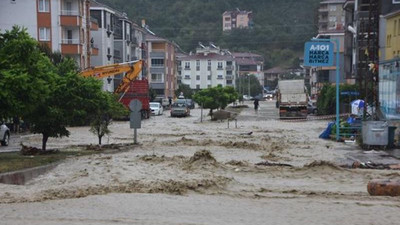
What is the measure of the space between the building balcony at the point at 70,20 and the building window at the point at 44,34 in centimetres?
164

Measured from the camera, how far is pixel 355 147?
2908 cm

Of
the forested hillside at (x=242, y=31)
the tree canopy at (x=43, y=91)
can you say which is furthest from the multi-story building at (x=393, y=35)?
the forested hillside at (x=242, y=31)

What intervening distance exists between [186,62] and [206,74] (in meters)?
5.99

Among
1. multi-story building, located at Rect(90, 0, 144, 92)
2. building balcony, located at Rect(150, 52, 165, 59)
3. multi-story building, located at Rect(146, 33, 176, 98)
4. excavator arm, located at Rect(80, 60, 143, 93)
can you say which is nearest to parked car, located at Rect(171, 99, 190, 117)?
multi-story building, located at Rect(90, 0, 144, 92)

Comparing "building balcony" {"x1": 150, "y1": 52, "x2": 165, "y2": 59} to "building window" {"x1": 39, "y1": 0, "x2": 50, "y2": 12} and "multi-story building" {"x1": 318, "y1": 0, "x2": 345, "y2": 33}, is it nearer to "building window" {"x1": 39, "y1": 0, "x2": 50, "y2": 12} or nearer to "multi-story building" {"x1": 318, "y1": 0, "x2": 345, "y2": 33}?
"multi-story building" {"x1": 318, "y1": 0, "x2": 345, "y2": 33}

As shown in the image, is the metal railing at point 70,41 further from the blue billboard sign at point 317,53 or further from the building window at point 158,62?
the building window at point 158,62

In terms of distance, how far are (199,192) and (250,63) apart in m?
163

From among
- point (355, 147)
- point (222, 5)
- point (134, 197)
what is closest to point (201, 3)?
point (222, 5)

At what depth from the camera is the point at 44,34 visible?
64.2 metres

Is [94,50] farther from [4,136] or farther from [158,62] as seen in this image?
[4,136]

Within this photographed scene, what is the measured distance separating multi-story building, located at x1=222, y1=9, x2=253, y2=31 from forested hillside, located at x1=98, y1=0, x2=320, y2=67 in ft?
5.10

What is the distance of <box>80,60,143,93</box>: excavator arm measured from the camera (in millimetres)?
48188

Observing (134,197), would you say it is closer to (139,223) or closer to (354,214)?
(139,223)

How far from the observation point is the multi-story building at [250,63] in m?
177
